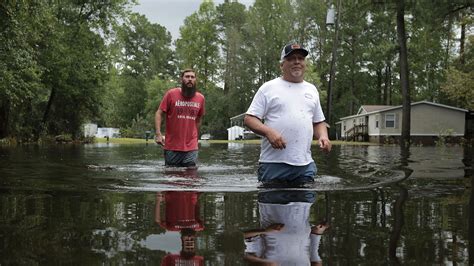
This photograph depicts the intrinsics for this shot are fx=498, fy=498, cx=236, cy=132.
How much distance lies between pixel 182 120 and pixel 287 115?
355 cm

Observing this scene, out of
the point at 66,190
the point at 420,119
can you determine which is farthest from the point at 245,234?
the point at 420,119

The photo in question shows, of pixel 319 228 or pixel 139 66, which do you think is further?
pixel 139 66

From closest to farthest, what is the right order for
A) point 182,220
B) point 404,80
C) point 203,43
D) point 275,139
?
point 182,220, point 275,139, point 404,80, point 203,43

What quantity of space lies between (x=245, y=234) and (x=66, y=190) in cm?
328

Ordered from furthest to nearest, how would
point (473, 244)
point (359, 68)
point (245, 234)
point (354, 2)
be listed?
point (359, 68) → point (354, 2) → point (245, 234) → point (473, 244)

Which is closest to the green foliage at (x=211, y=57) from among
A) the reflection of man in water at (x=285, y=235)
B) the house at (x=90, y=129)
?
the house at (x=90, y=129)

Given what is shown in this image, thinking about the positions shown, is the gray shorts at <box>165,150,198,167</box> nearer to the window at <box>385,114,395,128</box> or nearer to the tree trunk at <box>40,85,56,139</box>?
the tree trunk at <box>40,85,56,139</box>

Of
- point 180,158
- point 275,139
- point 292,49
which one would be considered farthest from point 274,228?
point 180,158

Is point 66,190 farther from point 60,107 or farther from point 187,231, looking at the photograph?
point 60,107

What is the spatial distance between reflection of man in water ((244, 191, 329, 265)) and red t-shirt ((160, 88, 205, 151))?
159 inches

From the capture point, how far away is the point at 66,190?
5.84 meters

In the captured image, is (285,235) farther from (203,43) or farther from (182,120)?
(203,43)

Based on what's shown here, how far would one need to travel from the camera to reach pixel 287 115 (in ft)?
17.8

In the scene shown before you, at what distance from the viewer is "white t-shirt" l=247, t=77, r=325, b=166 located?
17.8 ft
